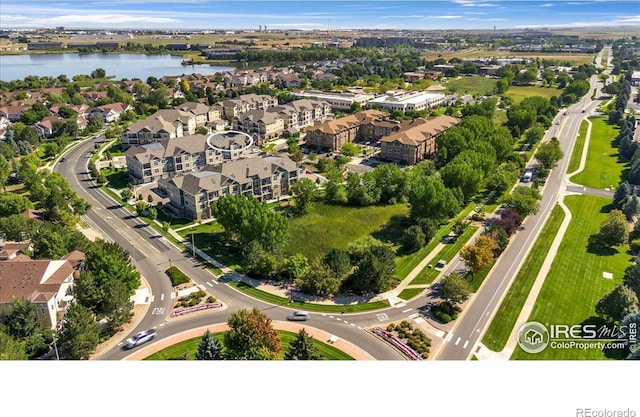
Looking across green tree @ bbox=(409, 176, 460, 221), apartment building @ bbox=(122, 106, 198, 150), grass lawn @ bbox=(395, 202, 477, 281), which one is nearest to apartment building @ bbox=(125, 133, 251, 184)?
apartment building @ bbox=(122, 106, 198, 150)

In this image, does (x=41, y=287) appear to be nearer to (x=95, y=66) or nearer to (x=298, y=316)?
(x=298, y=316)

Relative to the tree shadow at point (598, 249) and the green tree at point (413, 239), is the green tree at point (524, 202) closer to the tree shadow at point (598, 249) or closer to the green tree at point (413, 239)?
the tree shadow at point (598, 249)

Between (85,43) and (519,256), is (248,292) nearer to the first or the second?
(519,256)

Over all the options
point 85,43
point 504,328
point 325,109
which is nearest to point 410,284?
point 504,328

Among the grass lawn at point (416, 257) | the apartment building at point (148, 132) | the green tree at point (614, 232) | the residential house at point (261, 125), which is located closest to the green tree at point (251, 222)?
the grass lawn at point (416, 257)

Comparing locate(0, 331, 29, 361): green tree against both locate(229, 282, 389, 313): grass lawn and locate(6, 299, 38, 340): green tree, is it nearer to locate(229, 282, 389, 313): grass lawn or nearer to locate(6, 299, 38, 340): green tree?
locate(6, 299, 38, 340): green tree

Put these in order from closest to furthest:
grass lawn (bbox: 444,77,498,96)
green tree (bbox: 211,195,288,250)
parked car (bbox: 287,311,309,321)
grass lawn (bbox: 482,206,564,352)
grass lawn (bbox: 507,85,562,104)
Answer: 1. grass lawn (bbox: 482,206,564,352)
2. parked car (bbox: 287,311,309,321)
3. green tree (bbox: 211,195,288,250)
4. grass lawn (bbox: 507,85,562,104)
5. grass lawn (bbox: 444,77,498,96)
